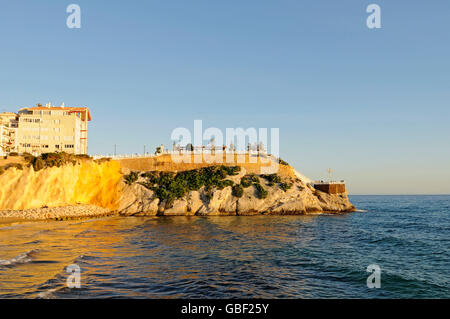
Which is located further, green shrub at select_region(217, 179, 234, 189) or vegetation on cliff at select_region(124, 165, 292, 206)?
green shrub at select_region(217, 179, 234, 189)

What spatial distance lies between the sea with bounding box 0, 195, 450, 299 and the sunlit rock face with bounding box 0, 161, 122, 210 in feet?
54.9

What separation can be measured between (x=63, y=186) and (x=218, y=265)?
1892 inches

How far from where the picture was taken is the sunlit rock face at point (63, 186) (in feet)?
181

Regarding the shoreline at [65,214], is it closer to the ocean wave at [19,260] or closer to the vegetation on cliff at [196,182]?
the vegetation on cliff at [196,182]

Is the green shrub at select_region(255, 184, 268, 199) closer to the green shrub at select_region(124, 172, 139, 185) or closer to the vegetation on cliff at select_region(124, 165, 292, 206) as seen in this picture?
the vegetation on cliff at select_region(124, 165, 292, 206)

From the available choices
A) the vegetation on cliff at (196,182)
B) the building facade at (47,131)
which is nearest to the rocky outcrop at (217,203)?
the vegetation on cliff at (196,182)

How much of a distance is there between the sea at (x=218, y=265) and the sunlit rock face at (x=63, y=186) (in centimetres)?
1673

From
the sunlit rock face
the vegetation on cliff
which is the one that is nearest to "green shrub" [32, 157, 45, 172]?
the sunlit rock face

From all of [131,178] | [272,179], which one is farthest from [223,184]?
[131,178]

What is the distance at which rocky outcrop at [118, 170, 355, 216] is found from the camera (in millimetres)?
68938

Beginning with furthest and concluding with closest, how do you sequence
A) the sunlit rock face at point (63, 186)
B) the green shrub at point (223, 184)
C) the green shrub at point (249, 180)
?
1. the green shrub at point (249, 180)
2. the green shrub at point (223, 184)
3. the sunlit rock face at point (63, 186)
